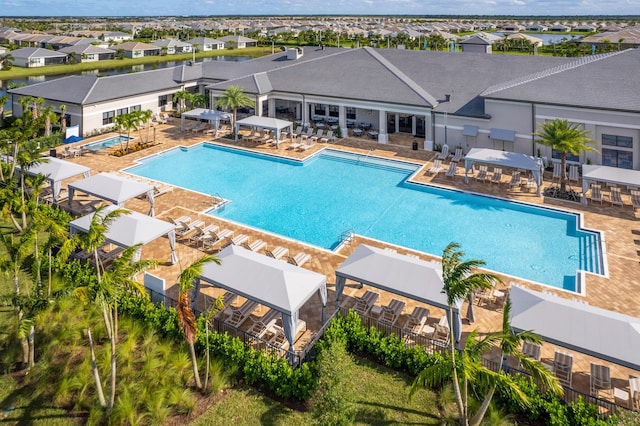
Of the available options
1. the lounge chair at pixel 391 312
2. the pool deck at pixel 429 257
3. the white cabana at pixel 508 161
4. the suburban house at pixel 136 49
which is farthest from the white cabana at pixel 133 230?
the suburban house at pixel 136 49

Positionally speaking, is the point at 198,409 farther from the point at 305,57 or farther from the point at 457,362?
the point at 305,57

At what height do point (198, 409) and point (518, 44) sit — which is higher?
point (518, 44)

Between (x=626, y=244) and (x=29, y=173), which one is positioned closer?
(x=626, y=244)

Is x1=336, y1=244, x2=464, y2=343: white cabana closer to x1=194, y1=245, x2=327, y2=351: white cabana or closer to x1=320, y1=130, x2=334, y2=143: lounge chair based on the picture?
x1=194, y1=245, x2=327, y2=351: white cabana

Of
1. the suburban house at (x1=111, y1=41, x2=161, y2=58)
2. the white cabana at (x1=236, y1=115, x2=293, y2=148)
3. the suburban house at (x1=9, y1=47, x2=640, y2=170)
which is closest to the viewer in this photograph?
the suburban house at (x1=9, y1=47, x2=640, y2=170)

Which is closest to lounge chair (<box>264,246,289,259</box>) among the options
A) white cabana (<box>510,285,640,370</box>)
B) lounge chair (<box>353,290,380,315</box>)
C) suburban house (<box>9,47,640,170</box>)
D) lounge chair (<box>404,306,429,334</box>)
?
lounge chair (<box>353,290,380,315</box>)

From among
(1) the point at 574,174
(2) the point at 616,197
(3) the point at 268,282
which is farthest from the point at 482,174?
(3) the point at 268,282

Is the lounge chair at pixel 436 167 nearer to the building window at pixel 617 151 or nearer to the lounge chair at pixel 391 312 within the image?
the building window at pixel 617 151

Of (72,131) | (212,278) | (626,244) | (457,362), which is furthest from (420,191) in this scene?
(72,131)
